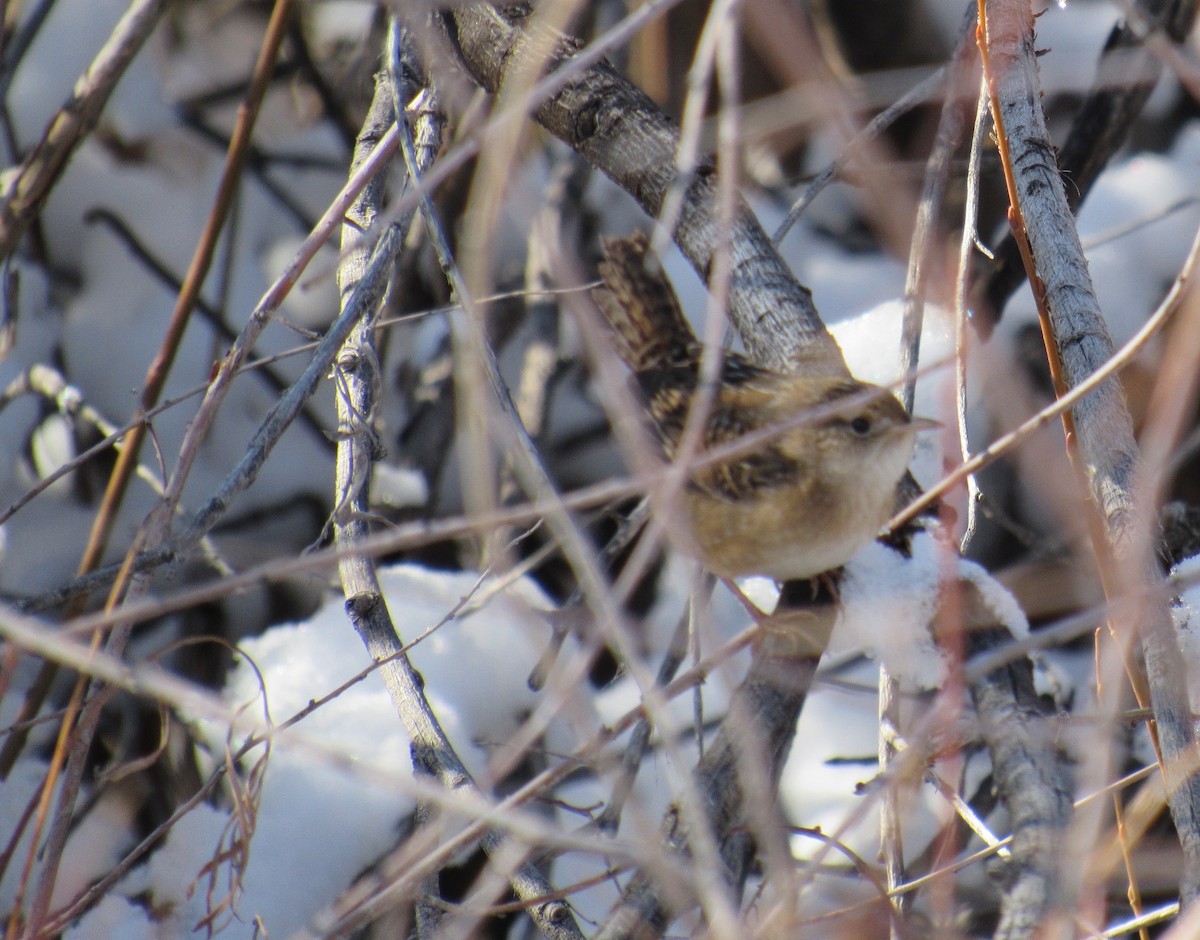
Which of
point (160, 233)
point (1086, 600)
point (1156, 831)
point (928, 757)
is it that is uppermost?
point (160, 233)

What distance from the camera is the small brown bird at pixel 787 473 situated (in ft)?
7.04

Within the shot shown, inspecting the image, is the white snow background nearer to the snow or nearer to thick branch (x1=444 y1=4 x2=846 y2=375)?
the snow

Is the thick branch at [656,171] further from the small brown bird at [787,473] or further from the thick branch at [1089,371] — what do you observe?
the thick branch at [1089,371]

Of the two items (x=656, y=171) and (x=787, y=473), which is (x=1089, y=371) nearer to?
(x=787, y=473)

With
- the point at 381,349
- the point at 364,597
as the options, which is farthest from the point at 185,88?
the point at 364,597

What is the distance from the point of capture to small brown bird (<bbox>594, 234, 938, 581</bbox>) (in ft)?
7.04

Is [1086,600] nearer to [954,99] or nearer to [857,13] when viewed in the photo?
[954,99]

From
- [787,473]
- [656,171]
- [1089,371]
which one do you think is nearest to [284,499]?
[656,171]

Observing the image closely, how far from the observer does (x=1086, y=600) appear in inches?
120

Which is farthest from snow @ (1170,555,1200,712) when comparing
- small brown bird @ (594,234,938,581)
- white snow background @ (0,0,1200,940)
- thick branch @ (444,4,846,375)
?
thick branch @ (444,4,846,375)

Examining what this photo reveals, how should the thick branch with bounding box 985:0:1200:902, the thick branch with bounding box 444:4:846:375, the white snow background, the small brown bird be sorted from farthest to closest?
the white snow background < the thick branch with bounding box 444:4:846:375 < the small brown bird < the thick branch with bounding box 985:0:1200:902

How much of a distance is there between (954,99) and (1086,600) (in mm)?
1484

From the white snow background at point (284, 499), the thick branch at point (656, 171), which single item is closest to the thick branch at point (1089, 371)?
the white snow background at point (284, 499)

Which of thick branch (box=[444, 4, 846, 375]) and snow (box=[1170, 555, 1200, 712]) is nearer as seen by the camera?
snow (box=[1170, 555, 1200, 712])
